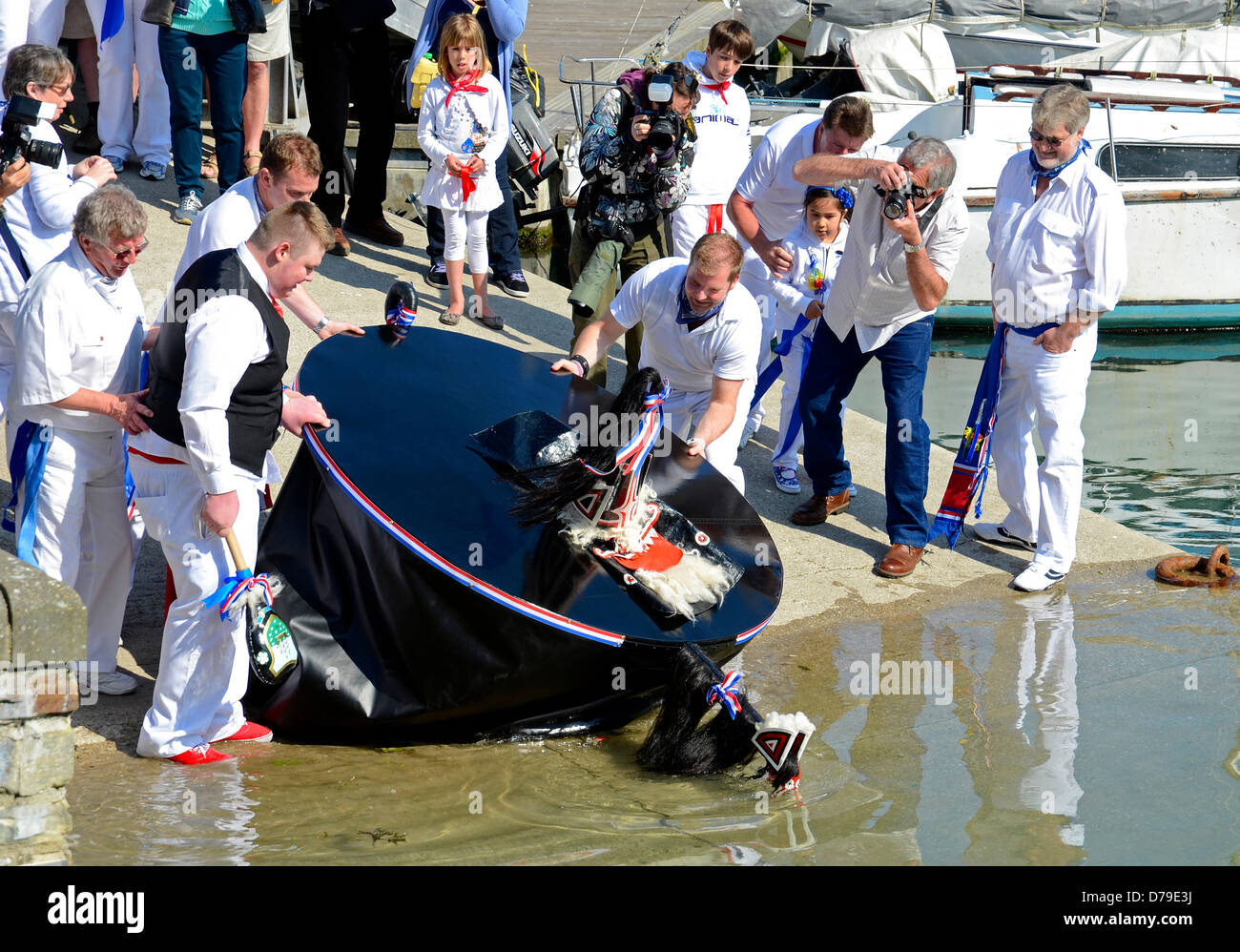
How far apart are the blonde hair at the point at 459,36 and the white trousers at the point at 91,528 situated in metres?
3.55

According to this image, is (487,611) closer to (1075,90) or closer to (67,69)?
(67,69)

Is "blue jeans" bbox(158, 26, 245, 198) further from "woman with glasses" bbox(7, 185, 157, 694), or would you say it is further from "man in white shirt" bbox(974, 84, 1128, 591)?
"man in white shirt" bbox(974, 84, 1128, 591)

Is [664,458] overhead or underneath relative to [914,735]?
overhead

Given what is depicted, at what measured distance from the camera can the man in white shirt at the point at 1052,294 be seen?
6113 millimetres

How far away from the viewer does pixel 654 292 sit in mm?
5781

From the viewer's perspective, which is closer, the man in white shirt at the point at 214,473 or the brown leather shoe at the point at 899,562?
the man in white shirt at the point at 214,473

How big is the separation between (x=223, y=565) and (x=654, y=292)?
2.27 m

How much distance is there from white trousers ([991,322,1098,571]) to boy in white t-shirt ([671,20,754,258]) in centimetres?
189

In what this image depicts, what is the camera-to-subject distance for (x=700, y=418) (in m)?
6.00

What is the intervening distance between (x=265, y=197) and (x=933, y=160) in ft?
9.42

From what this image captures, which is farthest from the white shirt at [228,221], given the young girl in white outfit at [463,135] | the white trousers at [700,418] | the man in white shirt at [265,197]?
the young girl in white outfit at [463,135]

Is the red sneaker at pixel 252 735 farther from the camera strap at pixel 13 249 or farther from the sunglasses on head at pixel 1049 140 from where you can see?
the sunglasses on head at pixel 1049 140

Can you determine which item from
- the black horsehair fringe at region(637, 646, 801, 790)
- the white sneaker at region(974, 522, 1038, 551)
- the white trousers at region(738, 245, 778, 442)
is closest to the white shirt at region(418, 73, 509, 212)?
the white trousers at region(738, 245, 778, 442)

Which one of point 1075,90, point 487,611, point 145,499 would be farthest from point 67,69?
point 1075,90
